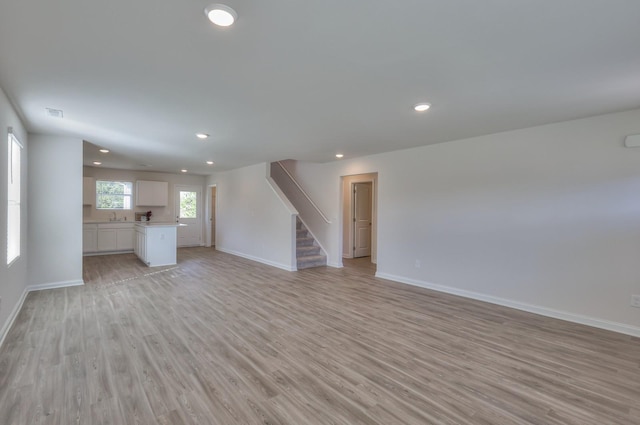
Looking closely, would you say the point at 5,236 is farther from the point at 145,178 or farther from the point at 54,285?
the point at 145,178

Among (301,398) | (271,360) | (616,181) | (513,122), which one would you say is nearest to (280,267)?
(271,360)

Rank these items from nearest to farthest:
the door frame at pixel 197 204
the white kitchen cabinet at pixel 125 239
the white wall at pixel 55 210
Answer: the white wall at pixel 55 210 < the white kitchen cabinet at pixel 125 239 < the door frame at pixel 197 204

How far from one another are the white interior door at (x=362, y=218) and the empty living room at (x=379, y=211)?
1.89 meters

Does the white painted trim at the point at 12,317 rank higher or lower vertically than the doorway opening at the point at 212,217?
lower

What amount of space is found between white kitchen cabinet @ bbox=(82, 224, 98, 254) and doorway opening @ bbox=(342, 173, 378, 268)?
668 cm

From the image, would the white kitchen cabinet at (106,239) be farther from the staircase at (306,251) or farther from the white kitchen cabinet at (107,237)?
the staircase at (306,251)

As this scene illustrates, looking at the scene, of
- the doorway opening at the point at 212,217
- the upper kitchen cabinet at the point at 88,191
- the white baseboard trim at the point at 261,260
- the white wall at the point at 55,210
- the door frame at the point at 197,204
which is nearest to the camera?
the white wall at the point at 55,210

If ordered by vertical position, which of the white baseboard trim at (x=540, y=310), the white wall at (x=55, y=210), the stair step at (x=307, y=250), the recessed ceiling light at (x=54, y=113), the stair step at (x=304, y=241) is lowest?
the white baseboard trim at (x=540, y=310)

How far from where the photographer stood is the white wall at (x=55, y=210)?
4.48m

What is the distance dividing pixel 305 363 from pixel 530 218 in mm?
3346

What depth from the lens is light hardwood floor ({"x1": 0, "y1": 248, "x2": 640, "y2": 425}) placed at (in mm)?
1929

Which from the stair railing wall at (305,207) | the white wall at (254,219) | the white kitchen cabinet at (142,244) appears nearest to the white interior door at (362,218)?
the stair railing wall at (305,207)

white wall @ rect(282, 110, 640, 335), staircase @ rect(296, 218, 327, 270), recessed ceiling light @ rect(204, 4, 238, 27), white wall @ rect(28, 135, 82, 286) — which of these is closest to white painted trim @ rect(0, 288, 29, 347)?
white wall @ rect(28, 135, 82, 286)

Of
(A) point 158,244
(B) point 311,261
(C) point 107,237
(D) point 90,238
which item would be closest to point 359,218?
(B) point 311,261
